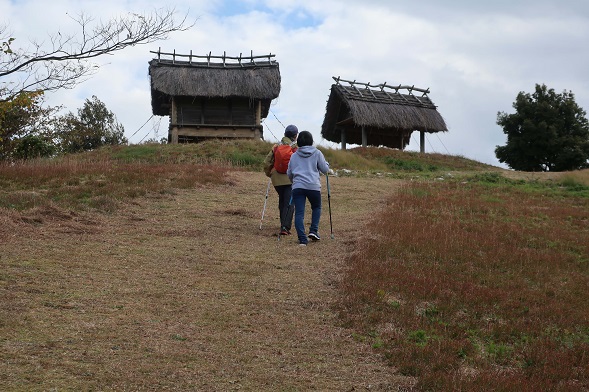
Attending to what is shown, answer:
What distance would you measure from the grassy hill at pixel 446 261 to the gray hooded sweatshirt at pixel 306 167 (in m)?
1.29

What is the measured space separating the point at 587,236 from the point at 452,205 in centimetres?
356

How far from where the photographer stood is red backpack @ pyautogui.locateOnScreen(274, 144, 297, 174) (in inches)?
542

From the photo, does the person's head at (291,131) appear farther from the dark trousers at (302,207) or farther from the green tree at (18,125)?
the green tree at (18,125)

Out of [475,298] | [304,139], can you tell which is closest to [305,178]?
[304,139]

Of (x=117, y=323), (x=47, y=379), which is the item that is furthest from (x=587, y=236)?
(x=47, y=379)

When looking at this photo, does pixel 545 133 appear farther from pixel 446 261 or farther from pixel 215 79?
pixel 446 261

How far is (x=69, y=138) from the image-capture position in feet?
127

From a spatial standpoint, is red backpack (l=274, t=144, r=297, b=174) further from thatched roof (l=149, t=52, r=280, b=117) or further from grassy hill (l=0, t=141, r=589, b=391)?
thatched roof (l=149, t=52, r=280, b=117)

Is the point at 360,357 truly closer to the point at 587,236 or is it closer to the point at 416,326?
the point at 416,326

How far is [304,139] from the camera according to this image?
13234mm

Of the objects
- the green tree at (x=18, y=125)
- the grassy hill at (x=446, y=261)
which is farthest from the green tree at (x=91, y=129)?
the grassy hill at (x=446, y=261)

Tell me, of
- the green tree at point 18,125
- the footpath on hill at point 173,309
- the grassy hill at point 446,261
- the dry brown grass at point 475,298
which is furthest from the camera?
the green tree at point 18,125

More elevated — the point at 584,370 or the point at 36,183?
the point at 36,183

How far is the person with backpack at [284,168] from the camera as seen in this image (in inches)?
543
